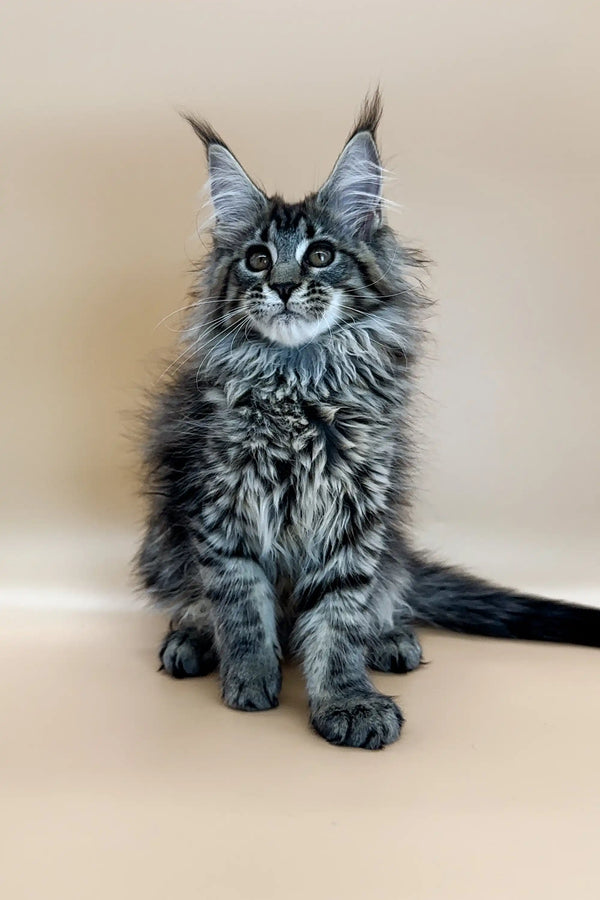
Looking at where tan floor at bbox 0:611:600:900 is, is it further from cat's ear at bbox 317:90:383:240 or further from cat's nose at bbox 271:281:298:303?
cat's ear at bbox 317:90:383:240

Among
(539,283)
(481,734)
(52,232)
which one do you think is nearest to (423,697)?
(481,734)

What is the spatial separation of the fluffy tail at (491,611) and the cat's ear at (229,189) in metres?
0.98

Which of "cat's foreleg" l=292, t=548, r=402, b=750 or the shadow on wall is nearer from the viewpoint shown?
"cat's foreleg" l=292, t=548, r=402, b=750

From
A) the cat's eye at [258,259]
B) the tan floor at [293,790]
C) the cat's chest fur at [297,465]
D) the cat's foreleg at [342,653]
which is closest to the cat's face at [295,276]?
the cat's eye at [258,259]

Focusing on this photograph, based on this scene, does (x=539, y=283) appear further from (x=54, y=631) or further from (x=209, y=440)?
(x=54, y=631)

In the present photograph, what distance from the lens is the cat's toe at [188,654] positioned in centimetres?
199

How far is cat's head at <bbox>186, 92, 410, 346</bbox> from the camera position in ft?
5.68

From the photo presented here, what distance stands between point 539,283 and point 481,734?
1346 mm

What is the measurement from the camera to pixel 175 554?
2.04 metres

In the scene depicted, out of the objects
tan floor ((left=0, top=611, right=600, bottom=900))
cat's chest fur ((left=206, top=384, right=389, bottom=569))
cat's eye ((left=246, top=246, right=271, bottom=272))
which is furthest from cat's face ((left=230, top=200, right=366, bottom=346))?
tan floor ((left=0, top=611, right=600, bottom=900))

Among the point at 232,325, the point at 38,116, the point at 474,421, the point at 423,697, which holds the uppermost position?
the point at 38,116

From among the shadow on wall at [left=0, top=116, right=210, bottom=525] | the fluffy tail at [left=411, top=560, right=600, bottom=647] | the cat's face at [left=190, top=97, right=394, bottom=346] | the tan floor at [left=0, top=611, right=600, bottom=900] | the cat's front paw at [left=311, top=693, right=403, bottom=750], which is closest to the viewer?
the tan floor at [left=0, top=611, right=600, bottom=900]

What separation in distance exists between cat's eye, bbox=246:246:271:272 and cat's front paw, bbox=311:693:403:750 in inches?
33.5

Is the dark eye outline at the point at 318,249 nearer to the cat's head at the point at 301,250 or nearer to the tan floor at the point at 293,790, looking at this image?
the cat's head at the point at 301,250
